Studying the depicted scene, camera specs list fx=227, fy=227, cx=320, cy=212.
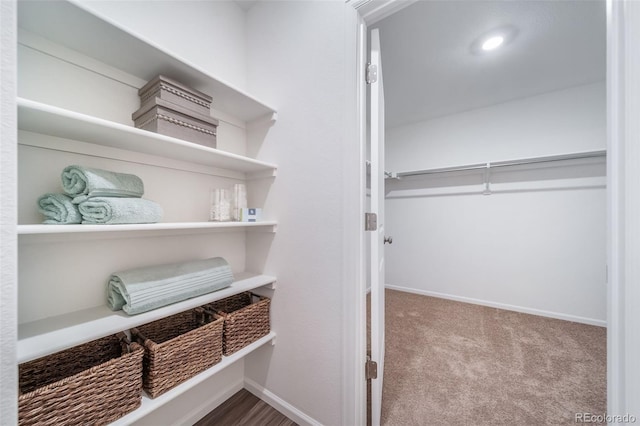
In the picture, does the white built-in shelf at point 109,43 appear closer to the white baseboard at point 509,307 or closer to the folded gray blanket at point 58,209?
the folded gray blanket at point 58,209

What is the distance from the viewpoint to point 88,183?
0.75 m

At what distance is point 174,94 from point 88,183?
51 cm

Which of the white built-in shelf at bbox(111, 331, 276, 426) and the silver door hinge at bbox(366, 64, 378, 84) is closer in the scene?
the white built-in shelf at bbox(111, 331, 276, 426)

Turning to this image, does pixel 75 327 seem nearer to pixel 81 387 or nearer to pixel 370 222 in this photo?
pixel 81 387

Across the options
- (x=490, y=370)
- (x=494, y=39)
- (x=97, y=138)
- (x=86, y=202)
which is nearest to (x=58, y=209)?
(x=86, y=202)

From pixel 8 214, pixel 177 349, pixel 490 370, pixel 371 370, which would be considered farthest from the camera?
pixel 490 370

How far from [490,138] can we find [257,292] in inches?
121

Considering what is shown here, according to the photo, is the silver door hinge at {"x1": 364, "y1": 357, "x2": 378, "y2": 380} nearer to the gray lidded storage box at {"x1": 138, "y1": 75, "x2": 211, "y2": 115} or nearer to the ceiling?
the gray lidded storage box at {"x1": 138, "y1": 75, "x2": 211, "y2": 115}

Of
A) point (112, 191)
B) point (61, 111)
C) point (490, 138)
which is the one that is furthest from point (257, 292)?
point (490, 138)

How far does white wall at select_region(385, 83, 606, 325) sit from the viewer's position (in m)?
2.28

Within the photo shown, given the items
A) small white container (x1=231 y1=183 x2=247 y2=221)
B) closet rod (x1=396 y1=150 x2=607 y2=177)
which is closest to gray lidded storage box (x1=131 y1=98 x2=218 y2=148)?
small white container (x1=231 y1=183 x2=247 y2=221)

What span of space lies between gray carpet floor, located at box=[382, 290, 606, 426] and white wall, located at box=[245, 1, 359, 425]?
53cm

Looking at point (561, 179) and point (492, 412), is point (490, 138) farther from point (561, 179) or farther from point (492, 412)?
point (492, 412)

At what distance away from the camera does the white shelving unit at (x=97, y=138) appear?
2.25ft
